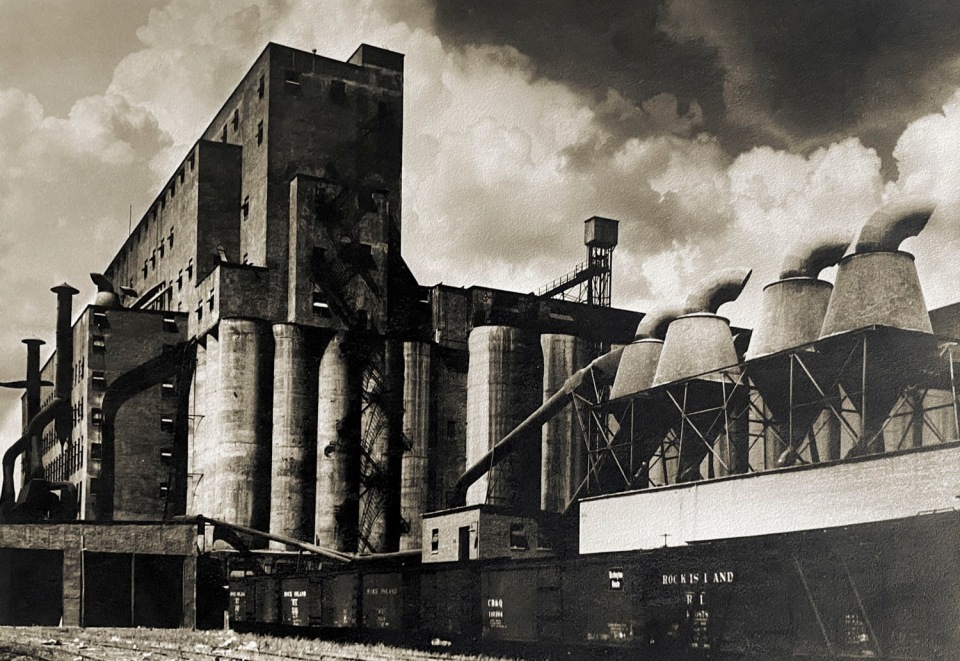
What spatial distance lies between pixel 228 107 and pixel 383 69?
6735mm

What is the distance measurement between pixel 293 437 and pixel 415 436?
4.25 metres

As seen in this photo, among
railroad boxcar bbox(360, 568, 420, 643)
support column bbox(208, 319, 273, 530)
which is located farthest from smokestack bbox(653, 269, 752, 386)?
support column bbox(208, 319, 273, 530)

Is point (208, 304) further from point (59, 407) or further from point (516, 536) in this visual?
point (516, 536)

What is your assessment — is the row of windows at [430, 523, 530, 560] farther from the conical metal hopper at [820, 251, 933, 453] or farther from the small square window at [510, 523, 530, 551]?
the conical metal hopper at [820, 251, 933, 453]

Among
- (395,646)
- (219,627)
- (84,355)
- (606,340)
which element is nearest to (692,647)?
Answer: (395,646)

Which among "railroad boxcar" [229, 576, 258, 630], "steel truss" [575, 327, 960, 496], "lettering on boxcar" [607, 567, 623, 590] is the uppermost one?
"steel truss" [575, 327, 960, 496]

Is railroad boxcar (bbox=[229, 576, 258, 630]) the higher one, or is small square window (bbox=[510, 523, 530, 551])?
small square window (bbox=[510, 523, 530, 551])

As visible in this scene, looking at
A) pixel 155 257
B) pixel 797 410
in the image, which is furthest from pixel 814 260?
pixel 155 257

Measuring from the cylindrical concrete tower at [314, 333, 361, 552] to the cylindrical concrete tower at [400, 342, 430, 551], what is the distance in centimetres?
173

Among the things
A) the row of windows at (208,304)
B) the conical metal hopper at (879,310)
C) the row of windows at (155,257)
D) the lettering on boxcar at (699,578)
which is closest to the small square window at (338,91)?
the row of windows at (208,304)

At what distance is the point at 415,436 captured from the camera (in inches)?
1545

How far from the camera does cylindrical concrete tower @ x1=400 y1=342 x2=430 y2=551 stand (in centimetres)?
3903

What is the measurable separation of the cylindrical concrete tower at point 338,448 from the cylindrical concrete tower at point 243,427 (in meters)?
1.83

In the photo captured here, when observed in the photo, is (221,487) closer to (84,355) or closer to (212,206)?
(84,355)
